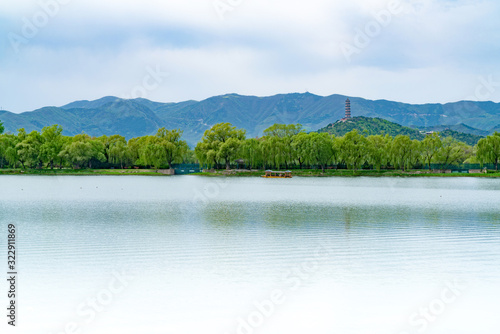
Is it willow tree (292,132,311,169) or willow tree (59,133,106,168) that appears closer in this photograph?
willow tree (292,132,311,169)

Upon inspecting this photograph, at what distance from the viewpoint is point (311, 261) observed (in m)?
13.8

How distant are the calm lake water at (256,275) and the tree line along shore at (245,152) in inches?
2069

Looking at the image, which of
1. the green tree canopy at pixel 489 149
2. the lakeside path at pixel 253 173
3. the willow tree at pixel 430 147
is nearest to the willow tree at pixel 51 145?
the lakeside path at pixel 253 173

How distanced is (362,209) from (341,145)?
47.1 metres

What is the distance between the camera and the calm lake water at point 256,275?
9.25 metres

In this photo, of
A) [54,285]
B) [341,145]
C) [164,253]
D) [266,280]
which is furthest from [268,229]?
[341,145]

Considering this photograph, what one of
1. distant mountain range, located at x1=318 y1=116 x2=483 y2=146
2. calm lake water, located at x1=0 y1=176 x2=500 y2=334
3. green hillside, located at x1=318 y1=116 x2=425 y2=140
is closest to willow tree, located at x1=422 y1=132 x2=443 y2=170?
calm lake water, located at x1=0 y1=176 x2=500 y2=334

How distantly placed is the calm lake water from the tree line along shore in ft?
172

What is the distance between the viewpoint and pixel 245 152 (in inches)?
3017

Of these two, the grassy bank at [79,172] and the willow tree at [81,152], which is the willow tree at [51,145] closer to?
the willow tree at [81,152]

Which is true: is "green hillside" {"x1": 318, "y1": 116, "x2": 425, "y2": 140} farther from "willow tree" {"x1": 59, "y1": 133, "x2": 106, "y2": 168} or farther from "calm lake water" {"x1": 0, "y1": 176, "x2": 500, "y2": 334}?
"calm lake water" {"x1": 0, "y1": 176, "x2": 500, "y2": 334}

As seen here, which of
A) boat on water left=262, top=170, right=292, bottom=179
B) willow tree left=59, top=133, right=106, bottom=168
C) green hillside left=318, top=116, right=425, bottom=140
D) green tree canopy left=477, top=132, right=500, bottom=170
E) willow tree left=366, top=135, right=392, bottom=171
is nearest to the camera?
green tree canopy left=477, top=132, right=500, bottom=170

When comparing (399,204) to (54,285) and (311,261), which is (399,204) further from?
(54,285)

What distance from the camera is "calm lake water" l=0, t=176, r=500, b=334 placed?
9.25m
